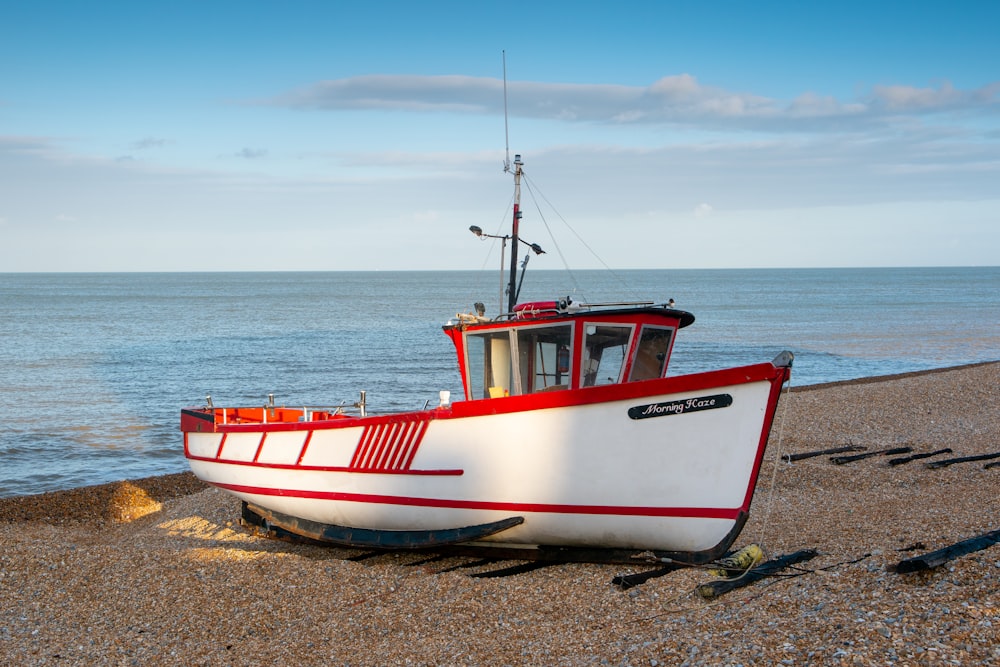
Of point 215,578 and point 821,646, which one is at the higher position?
point 821,646

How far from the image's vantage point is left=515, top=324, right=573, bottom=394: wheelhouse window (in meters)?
10.7

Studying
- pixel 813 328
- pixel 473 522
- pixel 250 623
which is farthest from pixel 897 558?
pixel 813 328

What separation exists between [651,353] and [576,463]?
196 cm

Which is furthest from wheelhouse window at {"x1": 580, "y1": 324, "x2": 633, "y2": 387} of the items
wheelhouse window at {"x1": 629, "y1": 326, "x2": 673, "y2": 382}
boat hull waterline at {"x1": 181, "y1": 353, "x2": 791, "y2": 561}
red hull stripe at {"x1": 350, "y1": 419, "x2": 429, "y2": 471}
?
red hull stripe at {"x1": 350, "y1": 419, "x2": 429, "y2": 471}

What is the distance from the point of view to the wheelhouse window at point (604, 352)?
418 inches

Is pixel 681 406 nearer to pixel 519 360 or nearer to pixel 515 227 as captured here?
pixel 519 360

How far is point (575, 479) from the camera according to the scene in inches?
383

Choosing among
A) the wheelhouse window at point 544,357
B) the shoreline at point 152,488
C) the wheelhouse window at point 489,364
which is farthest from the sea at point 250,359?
the wheelhouse window at point 544,357

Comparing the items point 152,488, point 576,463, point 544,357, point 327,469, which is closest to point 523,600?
point 576,463

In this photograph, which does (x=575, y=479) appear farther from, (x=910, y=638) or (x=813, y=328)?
(x=813, y=328)

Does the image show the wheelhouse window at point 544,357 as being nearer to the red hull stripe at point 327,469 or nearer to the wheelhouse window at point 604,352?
the wheelhouse window at point 604,352

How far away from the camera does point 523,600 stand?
358 inches

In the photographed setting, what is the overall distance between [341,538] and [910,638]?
23.8ft

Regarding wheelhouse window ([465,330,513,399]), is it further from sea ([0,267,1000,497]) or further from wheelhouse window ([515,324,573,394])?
sea ([0,267,1000,497])
